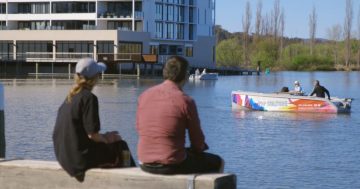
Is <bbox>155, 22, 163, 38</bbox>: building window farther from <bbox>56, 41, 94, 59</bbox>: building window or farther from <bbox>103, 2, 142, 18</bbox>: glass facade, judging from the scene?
<bbox>56, 41, 94, 59</bbox>: building window

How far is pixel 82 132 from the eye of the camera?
8234 mm

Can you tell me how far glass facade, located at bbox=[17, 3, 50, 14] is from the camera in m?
103

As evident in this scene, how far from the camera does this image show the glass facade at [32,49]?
3814 inches

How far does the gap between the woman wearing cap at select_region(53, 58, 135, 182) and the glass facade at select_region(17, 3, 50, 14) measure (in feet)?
316

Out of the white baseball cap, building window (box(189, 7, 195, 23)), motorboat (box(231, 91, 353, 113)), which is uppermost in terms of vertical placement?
building window (box(189, 7, 195, 23))

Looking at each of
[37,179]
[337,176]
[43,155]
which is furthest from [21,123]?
Answer: [37,179]

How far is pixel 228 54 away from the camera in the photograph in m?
150

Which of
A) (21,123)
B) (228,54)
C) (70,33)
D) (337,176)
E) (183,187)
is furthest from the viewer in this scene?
(228,54)

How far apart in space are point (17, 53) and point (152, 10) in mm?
18674

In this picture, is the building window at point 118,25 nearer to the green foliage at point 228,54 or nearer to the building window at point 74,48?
the building window at point 74,48

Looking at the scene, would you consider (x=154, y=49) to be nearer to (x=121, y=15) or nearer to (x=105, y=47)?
(x=121, y=15)

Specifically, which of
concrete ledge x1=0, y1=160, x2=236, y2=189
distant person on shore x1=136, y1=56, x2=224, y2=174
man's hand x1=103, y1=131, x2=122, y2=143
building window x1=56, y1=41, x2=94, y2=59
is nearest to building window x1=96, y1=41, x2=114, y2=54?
building window x1=56, y1=41, x2=94, y2=59

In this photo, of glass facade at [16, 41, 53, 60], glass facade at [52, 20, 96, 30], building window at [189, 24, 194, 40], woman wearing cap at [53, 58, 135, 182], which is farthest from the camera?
building window at [189, 24, 194, 40]

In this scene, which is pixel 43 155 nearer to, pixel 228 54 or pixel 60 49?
pixel 60 49
